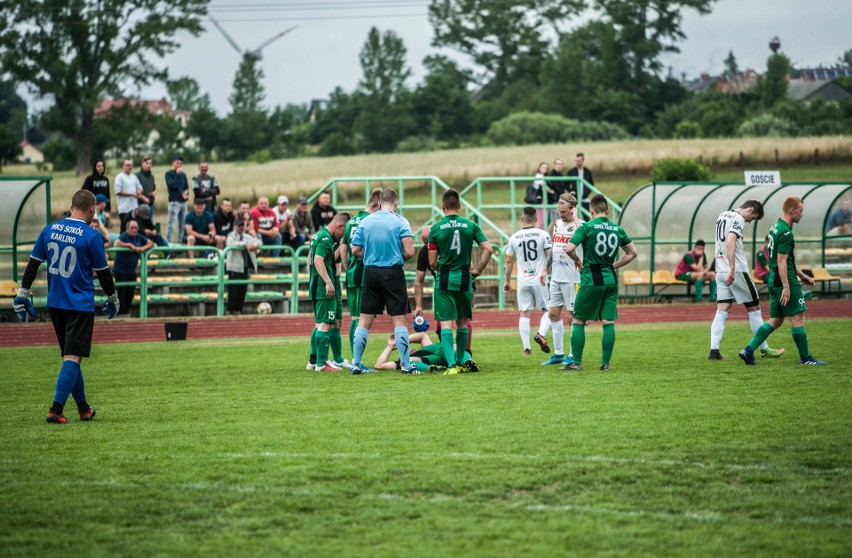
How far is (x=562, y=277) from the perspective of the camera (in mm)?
14984

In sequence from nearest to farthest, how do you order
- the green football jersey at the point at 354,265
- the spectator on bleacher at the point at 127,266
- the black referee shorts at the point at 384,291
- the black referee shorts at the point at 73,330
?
the black referee shorts at the point at 73,330 < the black referee shorts at the point at 384,291 < the green football jersey at the point at 354,265 < the spectator on bleacher at the point at 127,266

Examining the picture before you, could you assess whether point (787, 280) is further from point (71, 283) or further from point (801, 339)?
point (71, 283)

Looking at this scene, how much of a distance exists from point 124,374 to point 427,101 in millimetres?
80726

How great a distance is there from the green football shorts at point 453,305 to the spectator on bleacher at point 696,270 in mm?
14449

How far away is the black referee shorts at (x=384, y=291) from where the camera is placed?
43.4ft

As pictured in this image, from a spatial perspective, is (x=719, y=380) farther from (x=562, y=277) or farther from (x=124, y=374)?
(x=124, y=374)

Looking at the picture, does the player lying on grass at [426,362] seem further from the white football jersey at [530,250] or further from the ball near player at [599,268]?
the white football jersey at [530,250]

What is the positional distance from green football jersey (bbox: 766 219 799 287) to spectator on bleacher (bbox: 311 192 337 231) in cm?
1306

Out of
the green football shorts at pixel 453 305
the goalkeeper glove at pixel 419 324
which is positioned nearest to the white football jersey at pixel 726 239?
the green football shorts at pixel 453 305

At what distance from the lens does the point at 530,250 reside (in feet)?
52.3

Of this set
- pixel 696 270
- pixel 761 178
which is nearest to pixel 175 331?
pixel 696 270

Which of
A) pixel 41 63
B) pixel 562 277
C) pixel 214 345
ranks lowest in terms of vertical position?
pixel 214 345

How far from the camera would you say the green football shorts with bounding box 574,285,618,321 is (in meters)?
13.2

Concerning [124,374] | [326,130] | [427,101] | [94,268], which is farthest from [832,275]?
[326,130]
